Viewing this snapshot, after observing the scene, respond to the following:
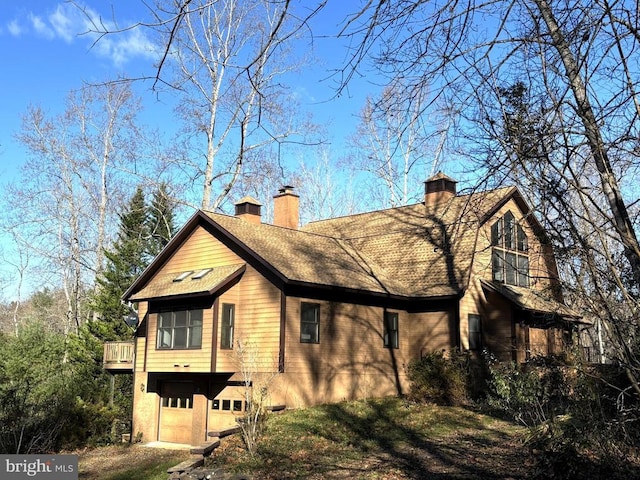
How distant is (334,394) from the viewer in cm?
2006

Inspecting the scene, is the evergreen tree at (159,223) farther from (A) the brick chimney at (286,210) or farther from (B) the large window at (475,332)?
(B) the large window at (475,332)

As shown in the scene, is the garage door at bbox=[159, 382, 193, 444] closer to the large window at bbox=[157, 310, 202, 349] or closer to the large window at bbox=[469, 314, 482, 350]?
the large window at bbox=[157, 310, 202, 349]

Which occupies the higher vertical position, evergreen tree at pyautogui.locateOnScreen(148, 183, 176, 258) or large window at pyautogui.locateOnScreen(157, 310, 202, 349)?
evergreen tree at pyautogui.locateOnScreen(148, 183, 176, 258)

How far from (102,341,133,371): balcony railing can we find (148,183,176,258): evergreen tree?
378 inches

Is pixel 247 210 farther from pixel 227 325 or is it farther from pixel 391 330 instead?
pixel 391 330

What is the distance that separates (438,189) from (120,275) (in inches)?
640

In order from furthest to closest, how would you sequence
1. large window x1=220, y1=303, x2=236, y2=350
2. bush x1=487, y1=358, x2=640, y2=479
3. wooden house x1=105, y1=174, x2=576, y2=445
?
large window x1=220, y1=303, x2=236, y2=350 < wooden house x1=105, y1=174, x2=576, y2=445 < bush x1=487, y1=358, x2=640, y2=479

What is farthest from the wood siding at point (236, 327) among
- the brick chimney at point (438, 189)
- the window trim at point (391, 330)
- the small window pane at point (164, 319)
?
the brick chimney at point (438, 189)

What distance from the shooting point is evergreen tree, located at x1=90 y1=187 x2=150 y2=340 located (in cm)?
2964

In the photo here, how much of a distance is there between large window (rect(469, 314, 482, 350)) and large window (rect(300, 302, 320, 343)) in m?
5.59

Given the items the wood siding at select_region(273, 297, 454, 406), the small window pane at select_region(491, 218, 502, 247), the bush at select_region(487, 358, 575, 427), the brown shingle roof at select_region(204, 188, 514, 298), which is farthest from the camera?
the brown shingle roof at select_region(204, 188, 514, 298)

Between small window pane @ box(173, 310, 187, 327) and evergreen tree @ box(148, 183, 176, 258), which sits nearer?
small window pane @ box(173, 310, 187, 327)

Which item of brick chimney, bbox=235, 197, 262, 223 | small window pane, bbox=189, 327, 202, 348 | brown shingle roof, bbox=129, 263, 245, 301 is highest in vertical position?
brick chimney, bbox=235, 197, 262, 223

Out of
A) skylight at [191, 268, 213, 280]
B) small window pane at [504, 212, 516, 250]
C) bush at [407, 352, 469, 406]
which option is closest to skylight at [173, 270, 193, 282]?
skylight at [191, 268, 213, 280]
